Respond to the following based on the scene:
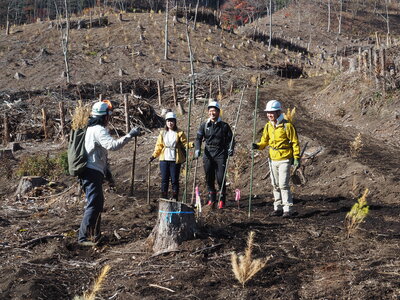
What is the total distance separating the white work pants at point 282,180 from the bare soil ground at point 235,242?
25 cm

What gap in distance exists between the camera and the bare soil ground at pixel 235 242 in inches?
158

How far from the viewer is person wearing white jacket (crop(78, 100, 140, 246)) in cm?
523

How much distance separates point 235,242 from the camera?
5.07 metres

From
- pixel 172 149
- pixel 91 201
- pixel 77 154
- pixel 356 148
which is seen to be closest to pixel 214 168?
pixel 172 149

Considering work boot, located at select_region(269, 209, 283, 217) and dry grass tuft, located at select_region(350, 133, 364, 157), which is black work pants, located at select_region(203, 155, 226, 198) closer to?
work boot, located at select_region(269, 209, 283, 217)

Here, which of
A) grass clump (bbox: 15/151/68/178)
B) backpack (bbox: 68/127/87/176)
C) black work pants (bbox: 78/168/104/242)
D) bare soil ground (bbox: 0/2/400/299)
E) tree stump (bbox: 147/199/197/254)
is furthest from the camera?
grass clump (bbox: 15/151/68/178)

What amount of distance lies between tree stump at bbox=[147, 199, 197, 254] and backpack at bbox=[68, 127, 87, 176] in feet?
3.22

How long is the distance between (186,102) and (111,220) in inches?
562

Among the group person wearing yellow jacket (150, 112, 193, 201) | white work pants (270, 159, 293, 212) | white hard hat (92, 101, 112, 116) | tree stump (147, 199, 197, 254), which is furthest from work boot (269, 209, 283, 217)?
white hard hat (92, 101, 112, 116)

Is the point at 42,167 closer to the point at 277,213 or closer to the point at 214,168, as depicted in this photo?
the point at 214,168

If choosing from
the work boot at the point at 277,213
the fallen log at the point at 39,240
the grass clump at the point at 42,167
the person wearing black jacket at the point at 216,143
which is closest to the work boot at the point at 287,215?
the work boot at the point at 277,213

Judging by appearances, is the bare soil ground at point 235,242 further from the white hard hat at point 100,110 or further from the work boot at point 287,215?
the white hard hat at point 100,110

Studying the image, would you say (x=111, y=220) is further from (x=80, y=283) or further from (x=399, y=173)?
(x=399, y=173)

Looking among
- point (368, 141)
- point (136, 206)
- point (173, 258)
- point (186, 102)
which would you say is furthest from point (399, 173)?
point (186, 102)
